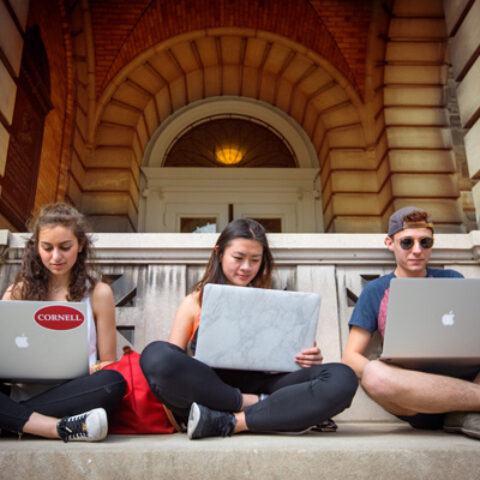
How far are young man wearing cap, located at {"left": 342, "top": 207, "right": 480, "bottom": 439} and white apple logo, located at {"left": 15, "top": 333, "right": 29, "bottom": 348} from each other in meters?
1.45

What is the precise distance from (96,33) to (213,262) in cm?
615

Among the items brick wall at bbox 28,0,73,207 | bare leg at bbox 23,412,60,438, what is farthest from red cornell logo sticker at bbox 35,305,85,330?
brick wall at bbox 28,0,73,207

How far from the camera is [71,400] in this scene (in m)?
1.95

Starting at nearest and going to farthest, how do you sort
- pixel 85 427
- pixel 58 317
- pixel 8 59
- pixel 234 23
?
pixel 85 427
pixel 58 317
pixel 8 59
pixel 234 23

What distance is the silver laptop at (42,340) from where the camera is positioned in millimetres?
1966

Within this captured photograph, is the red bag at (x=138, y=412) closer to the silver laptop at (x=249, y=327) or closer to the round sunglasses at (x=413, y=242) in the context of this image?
the silver laptop at (x=249, y=327)

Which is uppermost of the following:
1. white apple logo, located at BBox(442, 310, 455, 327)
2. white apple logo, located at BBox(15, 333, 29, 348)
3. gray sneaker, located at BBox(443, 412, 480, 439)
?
white apple logo, located at BBox(442, 310, 455, 327)

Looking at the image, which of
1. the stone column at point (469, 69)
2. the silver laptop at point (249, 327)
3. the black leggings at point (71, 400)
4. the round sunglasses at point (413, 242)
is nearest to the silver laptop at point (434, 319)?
the silver laptop at point (249, 327)

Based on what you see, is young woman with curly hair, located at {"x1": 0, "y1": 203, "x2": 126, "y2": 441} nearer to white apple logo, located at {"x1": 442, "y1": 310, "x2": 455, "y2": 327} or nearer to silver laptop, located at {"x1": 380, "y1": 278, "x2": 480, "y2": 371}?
silver laptop, located at {"x1": 380, "y1": 278, "x2": 480, "y2": 371}

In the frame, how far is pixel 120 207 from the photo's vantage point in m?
7.24

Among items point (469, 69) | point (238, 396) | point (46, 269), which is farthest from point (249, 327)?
point (469, 69)

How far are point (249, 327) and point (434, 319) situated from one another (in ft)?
2.50

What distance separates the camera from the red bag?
6.79 ft

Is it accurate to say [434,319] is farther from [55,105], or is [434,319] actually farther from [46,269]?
[55,105]
